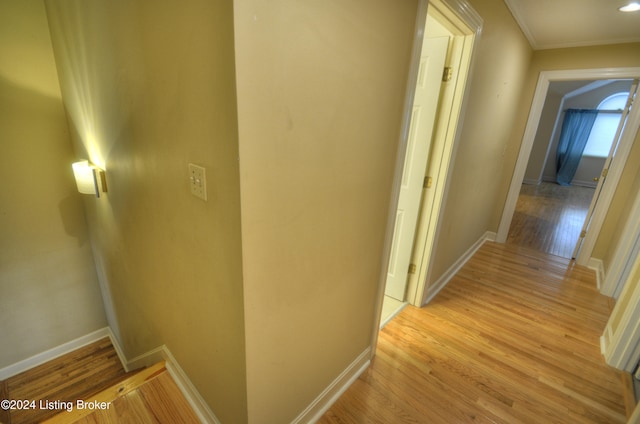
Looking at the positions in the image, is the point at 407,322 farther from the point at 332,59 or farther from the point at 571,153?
the point at 571,153

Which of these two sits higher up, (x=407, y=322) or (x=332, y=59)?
(x=332, y=59)

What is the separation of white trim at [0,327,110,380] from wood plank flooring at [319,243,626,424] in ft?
9.39

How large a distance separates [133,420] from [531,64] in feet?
15.5

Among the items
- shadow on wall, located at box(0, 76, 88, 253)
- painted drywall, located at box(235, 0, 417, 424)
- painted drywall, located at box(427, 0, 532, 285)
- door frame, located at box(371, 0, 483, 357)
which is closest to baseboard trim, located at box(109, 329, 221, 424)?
painted drywall, located at box(235, 0, 417, 424)

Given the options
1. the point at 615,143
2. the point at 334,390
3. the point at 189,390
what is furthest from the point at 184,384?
the point at 615,143

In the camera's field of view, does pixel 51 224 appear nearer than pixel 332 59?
No

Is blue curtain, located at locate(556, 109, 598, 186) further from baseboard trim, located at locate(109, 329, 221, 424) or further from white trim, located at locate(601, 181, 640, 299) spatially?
baseboard trim, located at locate(109, 329, 221, 424)

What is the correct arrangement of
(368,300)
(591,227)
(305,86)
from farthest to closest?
(591,227) → (368,300) → (305,86)

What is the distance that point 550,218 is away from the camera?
→ 15.9 ft

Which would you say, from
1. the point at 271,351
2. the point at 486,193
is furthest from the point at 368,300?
the point at 486,193

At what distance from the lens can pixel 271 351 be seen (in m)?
0.99

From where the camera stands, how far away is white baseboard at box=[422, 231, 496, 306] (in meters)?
2.37

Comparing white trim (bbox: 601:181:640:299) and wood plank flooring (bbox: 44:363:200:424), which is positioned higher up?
white trim (bbox: 601:181:640:299)

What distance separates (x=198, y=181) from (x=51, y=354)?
3.21m
